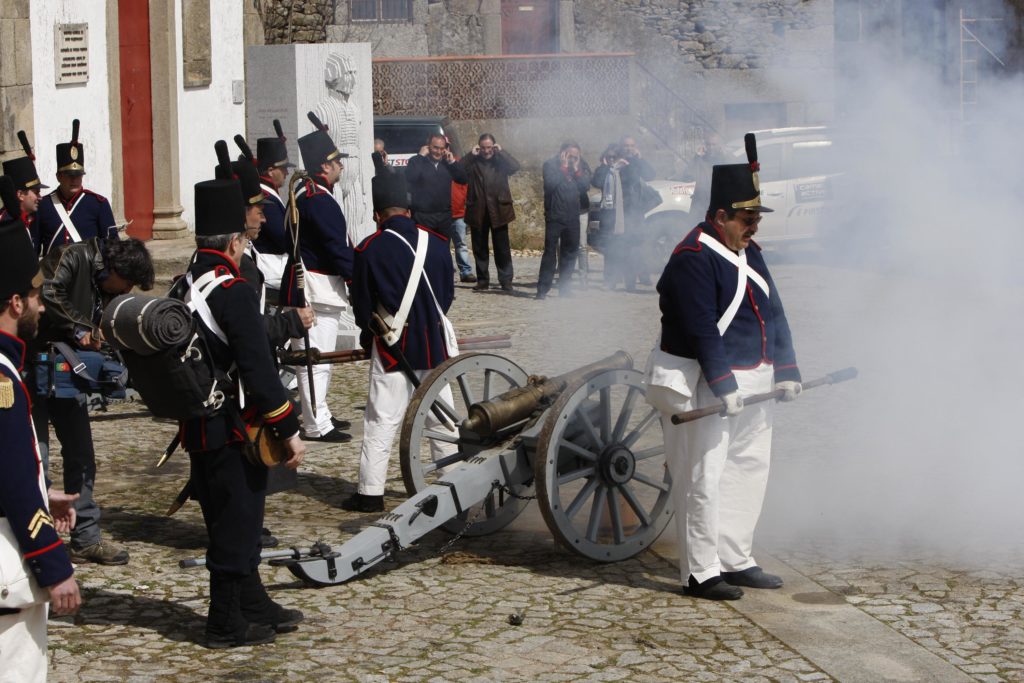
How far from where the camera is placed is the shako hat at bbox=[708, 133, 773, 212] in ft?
20.1

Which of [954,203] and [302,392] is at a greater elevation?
[954,203]

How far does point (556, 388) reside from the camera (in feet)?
22.5

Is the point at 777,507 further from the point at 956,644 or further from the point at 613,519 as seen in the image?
the point at 956,644

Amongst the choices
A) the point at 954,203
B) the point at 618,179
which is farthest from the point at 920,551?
the point at 618,179

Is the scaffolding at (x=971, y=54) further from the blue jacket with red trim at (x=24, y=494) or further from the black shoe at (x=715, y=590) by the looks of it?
the blue jacket with red trim at (x=24, y=494)

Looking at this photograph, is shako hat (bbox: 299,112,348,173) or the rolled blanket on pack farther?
shako hat (bbox: 299,112,348,173)

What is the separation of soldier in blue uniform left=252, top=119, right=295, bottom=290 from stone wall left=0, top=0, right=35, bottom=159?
3.24 m

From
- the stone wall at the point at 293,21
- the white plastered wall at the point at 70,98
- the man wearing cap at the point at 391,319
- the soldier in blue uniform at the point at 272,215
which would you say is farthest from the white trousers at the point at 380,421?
the stone wall at the point at 293,21

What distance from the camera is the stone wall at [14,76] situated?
38.9 ft

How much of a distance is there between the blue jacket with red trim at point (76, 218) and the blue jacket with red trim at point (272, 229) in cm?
89

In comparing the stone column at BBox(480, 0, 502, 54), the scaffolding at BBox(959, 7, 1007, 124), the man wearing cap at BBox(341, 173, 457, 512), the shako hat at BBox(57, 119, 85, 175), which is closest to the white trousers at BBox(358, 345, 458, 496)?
the man wearing cap at BBox(341, 173, 457, 512)

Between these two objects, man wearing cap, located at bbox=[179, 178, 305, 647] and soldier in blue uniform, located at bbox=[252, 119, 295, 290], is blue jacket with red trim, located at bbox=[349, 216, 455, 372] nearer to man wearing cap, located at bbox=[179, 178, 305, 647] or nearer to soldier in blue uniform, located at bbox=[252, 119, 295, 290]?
man wearing cap, located at bbox=[179, 178, 305, 647]

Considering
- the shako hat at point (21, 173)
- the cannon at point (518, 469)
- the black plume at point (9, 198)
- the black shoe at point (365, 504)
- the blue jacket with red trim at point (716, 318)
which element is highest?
the shako hat at point (21, 173)

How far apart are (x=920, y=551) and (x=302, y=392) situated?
13.0ft
